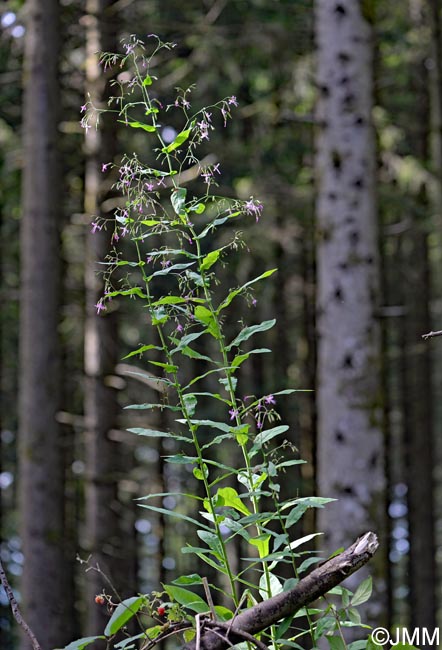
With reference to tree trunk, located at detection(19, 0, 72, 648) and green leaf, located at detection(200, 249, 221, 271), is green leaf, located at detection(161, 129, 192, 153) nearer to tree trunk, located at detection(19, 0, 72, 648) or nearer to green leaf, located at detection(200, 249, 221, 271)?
green leaf, located at detection(200, 249, 221, 271)

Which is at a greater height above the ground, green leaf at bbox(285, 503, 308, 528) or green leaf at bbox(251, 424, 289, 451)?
green leaf at bbox(251, 424, 289, 451)

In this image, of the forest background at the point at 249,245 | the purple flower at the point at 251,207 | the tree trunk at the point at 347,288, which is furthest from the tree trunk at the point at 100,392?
the purple flower at the point at 251,207

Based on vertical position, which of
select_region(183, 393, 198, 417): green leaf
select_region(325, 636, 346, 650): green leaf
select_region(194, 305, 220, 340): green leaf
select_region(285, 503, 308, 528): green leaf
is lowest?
select_region(325, 636, 346, 650): green leaf

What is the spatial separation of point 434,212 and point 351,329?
23.5 ft

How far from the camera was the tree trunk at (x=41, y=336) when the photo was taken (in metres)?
9.13

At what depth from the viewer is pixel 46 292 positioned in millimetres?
9406

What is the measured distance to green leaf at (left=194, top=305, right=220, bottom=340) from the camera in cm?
152

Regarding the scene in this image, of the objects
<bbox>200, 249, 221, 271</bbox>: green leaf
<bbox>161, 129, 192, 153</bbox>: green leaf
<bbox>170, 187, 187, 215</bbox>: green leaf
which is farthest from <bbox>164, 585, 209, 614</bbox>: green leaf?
<bbox>161, 129, 192, 153</bbox>: green leaf

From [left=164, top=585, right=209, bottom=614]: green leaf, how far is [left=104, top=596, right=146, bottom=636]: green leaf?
7 centimetres

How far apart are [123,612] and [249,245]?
11333 millimetres

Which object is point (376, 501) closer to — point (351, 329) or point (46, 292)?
point (351, 329)

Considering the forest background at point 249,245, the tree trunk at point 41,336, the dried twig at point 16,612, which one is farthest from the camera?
the tree trunk at point 41,336

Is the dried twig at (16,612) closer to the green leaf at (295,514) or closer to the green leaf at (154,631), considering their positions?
the green leaf at (154,631)

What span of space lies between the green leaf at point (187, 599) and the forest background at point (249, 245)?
0.04 m
